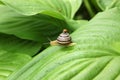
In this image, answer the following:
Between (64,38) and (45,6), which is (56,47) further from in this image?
(45,6)

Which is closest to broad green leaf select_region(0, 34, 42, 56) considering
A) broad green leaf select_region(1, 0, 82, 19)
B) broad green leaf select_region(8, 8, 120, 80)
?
broad green leaf select_region(1, 0, 82, 19)

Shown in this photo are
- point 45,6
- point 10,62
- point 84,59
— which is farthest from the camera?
point 45,6

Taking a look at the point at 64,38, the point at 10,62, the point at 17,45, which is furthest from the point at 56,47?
the point at 17,45

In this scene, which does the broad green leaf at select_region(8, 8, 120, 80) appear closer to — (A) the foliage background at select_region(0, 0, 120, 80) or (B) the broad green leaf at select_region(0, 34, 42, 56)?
(A) the foliage background at select_region(0, 0, 120, 80)

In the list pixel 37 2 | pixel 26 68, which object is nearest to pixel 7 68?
pixel 26 68

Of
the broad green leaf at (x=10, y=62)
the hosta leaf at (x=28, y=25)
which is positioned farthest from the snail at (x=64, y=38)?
the hosta leaf at (x=28, y=25)

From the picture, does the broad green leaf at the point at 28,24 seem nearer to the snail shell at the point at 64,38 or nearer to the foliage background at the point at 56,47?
the foliage background at the point at 56,47
